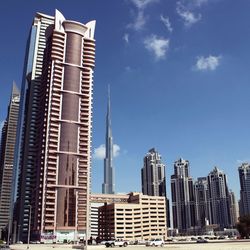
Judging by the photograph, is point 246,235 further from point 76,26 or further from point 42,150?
point 76,26

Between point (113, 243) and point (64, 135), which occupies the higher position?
point (64, 135)

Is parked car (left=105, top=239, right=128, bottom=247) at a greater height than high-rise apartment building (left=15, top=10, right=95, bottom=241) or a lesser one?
lesser

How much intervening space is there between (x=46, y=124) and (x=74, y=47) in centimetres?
4296

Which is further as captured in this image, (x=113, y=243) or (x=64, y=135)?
(x=64, y=135)

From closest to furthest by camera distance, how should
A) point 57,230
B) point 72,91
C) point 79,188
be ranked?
point 57,230, point 79,188, point 72,91

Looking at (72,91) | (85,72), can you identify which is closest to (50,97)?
(72,91)

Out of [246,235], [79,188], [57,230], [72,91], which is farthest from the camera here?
[72,91]

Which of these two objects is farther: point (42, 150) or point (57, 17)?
point (57, 17)

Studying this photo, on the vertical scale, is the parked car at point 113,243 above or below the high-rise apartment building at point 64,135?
below

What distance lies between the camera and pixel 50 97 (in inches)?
7013

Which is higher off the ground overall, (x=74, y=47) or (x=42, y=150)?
(x=74, y=47)

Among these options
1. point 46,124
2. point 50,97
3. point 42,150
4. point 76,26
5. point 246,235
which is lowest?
point 246,235

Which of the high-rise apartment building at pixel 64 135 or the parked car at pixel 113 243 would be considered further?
the high-rise apartment building at pixel 64 135

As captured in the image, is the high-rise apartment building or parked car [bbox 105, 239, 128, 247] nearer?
parked car [bbox 105, 239, 128, 247]
